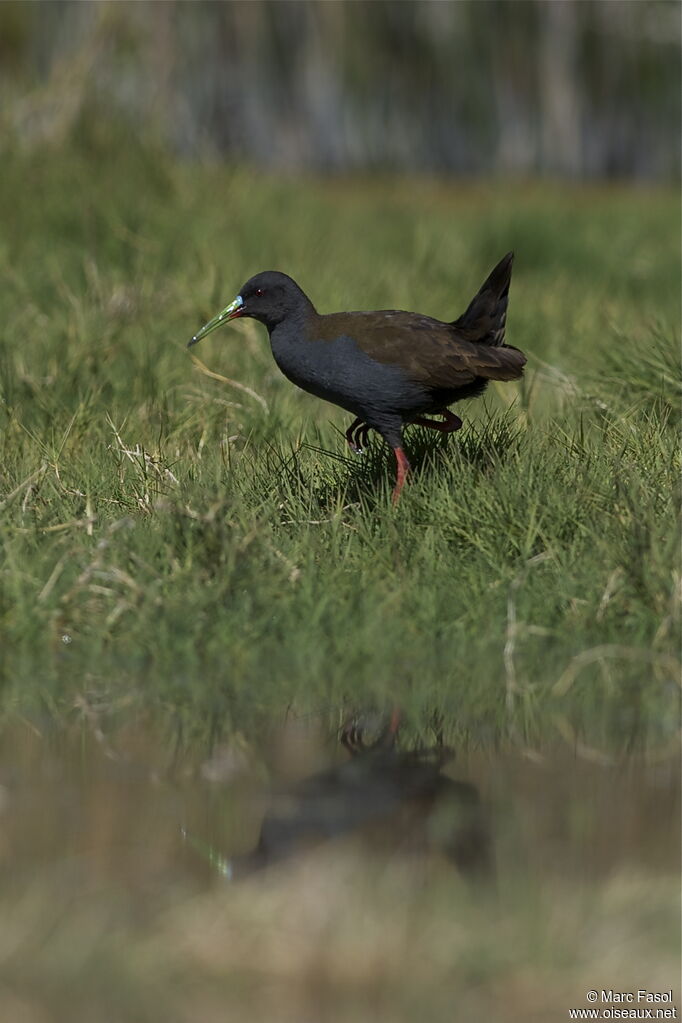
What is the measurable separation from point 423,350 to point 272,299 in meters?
0.70

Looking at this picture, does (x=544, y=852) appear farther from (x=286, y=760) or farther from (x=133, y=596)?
(x=133, y=596)

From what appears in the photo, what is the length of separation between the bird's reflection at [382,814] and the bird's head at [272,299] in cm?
238

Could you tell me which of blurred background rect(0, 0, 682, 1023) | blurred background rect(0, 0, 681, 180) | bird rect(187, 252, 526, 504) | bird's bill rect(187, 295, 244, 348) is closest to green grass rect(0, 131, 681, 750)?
blurred background rect(0, 0, 682, 1023)

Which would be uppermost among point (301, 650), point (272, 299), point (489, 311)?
point (272, 299)

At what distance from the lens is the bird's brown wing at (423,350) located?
5.58 m

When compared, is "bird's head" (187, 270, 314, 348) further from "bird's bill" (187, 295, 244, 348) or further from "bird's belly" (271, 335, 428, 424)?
"bird's belly" (271, 335, 428, 424)

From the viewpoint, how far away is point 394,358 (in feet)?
Answer: 18.3

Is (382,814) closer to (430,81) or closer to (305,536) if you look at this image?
(305,536)

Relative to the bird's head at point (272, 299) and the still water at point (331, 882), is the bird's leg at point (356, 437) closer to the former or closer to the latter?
the bird's head at point (272, 299)

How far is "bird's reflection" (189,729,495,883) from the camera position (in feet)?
11.0

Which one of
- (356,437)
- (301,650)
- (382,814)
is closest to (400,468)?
(356,437)

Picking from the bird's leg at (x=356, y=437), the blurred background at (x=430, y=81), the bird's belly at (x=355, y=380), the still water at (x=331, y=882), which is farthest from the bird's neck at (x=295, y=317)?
the blurred background at (x=430, y=81)

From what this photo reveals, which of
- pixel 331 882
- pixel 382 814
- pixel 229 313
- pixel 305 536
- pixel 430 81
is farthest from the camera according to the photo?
pixel 430 81

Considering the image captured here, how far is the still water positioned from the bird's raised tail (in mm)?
2299
